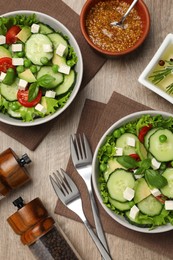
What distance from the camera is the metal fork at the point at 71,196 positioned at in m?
1.81

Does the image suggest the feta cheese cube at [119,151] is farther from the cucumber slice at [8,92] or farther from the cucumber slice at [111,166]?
the cucumber slice at [8,92]

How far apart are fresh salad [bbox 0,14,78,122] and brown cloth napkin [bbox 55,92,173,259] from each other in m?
0.16

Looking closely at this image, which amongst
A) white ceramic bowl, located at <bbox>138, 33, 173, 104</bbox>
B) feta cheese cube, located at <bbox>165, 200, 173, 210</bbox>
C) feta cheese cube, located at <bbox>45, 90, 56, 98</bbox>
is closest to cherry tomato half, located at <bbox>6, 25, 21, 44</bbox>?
feta cheese cube, located at <bbox>45, 90, 56, 98</bbox>

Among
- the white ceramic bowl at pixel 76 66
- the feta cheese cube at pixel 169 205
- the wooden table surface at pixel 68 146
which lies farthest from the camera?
the wooden table surface at pixel 68 146

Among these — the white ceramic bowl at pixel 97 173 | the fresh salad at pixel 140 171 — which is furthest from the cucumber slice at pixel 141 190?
the white ceramic bowl at pixel 97 173

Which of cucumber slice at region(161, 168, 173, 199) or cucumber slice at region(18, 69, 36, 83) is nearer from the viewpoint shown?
cucumber slice at region(161, 168, 173, 199)

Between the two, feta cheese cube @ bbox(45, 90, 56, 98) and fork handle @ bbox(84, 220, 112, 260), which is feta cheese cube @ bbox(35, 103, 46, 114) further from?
fork handle @ bbox(84, 220, 112, 260)

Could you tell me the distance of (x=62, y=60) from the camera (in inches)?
70.2

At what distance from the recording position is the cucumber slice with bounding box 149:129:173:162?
1653 millimetres

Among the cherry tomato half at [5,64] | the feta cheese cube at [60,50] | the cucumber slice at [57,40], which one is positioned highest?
the cherry tomato half at [5,64]

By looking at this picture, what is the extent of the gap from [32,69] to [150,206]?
2.16ft

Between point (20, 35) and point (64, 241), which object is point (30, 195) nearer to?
point (64, 241)

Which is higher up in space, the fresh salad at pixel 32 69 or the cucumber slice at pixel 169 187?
the fresh salad at pixel 32 69

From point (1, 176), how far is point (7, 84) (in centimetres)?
34
